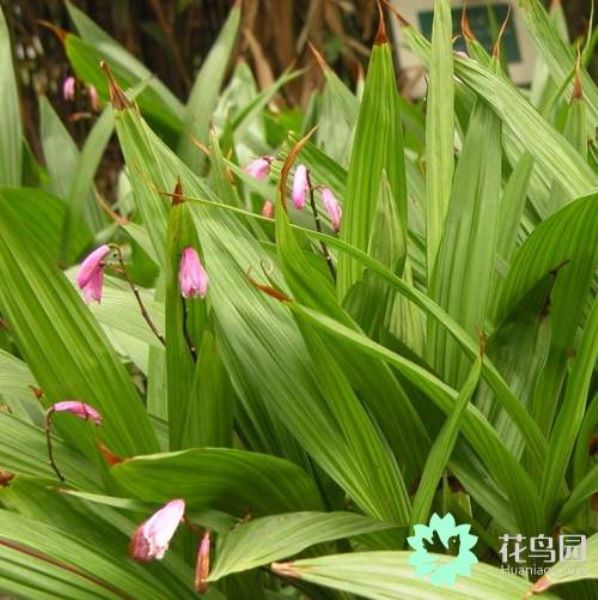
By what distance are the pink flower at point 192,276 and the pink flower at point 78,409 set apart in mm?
101

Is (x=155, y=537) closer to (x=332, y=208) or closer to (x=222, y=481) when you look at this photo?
(x=222, y=481)

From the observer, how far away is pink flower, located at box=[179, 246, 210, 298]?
0.75m

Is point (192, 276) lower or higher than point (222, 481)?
higher

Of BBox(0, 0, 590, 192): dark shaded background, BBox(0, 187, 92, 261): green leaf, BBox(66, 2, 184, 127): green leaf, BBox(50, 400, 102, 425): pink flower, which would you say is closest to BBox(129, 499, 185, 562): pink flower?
BBox(50, 400, 102, 425): pink flower

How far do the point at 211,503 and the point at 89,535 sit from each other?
0.28ft

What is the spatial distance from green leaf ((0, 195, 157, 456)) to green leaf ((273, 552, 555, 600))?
0.21 m

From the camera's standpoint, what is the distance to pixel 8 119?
5.44ft

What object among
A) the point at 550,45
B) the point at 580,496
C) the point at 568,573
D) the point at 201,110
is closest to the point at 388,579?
the point at 568,573

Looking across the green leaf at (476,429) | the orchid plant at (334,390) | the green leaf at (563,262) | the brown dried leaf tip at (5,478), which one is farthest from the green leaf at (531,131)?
the brown dried leaf tip at (5,478)

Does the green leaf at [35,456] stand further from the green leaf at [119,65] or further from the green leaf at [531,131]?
the green leaf at [119,65]

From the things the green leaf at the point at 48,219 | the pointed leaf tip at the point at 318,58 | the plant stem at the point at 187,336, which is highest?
the pointed leaf tip at the point at 318,58

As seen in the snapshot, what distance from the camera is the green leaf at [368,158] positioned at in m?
0.86

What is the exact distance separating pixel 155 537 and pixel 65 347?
0.17 metres

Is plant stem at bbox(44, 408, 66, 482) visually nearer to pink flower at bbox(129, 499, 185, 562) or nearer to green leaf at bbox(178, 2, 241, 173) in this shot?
pink flower at bbox(129, 499, 185, 562)
